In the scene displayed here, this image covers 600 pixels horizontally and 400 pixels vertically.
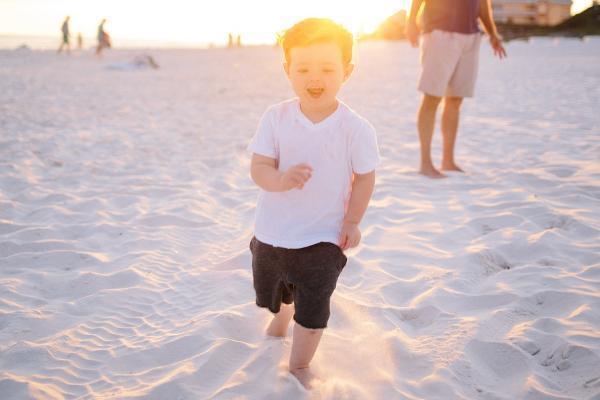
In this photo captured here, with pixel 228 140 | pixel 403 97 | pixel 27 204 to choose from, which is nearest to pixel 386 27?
pixel 403 97

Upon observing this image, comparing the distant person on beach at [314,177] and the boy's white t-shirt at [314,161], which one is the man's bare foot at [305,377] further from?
the boy's white t-shirt at [314,161]

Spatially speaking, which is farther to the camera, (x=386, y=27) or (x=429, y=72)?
(x=386, y=27)

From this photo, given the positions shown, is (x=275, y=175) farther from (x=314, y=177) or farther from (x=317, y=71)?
(x=317, y=71)

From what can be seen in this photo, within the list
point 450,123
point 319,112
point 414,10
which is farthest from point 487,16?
point 319,112

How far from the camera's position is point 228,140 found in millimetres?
6246

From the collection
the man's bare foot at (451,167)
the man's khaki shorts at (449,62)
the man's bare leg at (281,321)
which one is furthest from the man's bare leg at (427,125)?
the man's bare leg at (281,321)

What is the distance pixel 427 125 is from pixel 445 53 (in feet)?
2.03

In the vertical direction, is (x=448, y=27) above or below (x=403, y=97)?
above

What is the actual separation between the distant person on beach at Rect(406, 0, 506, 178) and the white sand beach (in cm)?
61

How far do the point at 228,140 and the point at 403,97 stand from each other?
4963 mm

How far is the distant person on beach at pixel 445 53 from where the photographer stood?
4184mm

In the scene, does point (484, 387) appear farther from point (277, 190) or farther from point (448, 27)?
point (448, 27)

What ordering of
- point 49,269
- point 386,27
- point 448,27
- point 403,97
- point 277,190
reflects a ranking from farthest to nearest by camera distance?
point 386,27, point 403,97, point 448,27, point 49,269, point 277,190

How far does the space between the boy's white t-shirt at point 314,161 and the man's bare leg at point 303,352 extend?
331mm
